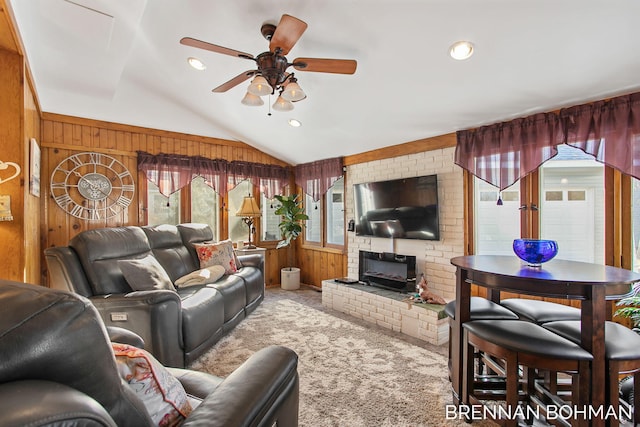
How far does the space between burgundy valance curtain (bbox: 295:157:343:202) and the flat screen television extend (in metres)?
0.50

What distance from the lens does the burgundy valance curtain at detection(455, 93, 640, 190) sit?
2342mm

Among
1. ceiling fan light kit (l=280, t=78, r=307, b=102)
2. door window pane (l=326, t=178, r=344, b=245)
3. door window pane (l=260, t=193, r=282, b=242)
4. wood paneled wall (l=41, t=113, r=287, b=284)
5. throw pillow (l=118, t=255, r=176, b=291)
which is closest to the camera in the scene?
ceiling fan light kit (l=280, t=78, r=307, b=102)

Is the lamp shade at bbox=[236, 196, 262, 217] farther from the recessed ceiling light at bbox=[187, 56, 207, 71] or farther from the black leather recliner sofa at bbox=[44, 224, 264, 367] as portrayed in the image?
the recessed ceiling light at bbox=[187, 56, 207, 71]

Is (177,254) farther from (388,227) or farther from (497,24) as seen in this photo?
(497,24)

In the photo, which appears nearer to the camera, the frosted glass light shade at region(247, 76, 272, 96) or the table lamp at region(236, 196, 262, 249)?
the frosted glass light shade at region(247, 76, 272, 96)

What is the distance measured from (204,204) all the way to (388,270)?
2.91 meters

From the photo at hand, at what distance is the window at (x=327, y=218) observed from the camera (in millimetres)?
5078

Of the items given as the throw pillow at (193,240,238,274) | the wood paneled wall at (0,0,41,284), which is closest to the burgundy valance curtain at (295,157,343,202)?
the throw pillow at (193,240,238,274)

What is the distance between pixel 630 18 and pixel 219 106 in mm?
3778

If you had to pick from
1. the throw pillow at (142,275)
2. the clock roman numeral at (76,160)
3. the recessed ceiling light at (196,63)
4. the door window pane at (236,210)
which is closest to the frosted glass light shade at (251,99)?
the recessed ceiling light at (196,63)

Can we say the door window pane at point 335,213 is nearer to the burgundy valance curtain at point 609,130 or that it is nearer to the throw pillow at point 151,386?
the burgundy valance curtain at point 609,130

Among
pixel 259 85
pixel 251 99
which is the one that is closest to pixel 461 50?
pixel 259 85

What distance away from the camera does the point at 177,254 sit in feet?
11.9

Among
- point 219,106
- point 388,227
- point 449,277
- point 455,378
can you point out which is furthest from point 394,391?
point 219,106
